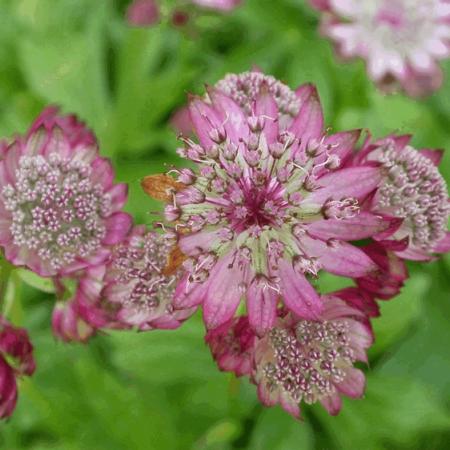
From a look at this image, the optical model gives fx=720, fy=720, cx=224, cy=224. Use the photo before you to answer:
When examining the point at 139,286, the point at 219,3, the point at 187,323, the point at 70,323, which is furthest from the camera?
the point at 219,3

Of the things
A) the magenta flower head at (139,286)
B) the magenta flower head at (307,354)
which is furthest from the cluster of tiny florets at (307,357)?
the magenta flower head at (139,286)

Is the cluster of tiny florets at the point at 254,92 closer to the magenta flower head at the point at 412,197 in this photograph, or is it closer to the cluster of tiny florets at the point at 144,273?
the magenta flower head at the point at 412,197

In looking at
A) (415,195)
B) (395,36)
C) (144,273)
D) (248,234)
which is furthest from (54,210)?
(395,36)

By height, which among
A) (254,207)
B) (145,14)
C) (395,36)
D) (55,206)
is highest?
(254,207)

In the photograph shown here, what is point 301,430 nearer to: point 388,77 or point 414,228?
point 414,228

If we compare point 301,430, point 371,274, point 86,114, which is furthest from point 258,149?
point 86,114

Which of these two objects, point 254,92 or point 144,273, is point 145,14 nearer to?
point 254,92

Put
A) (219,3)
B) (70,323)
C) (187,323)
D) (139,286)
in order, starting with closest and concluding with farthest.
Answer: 1. (139,286)
2. (70,323)
3. (187,323)
4. (219,3)

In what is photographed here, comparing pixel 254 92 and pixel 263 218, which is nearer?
pixel 263 218
